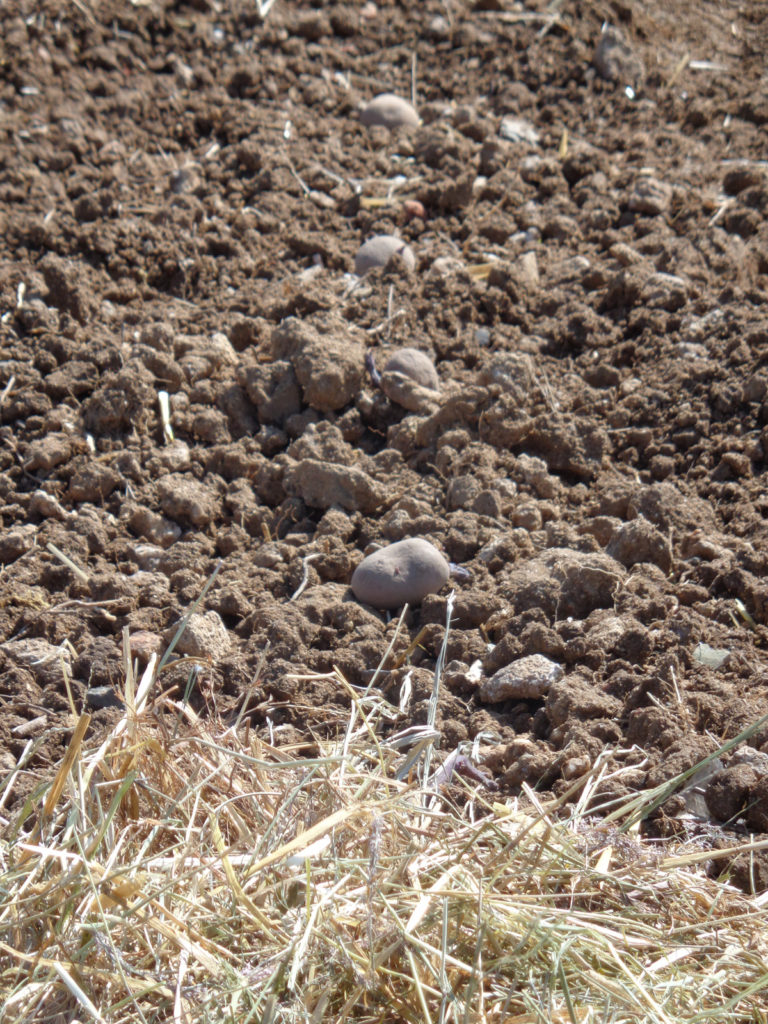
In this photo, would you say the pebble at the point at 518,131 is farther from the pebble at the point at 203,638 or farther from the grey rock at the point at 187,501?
the pebble at the point at 203,638

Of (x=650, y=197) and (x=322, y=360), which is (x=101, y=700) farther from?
(x=650, y=197)

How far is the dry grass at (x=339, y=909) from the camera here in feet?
4.94

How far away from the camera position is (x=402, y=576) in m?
2.33

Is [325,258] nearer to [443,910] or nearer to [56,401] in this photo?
[56,401]

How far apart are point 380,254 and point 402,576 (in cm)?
126

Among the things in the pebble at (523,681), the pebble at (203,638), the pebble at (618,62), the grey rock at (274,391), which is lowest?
the pebble at (203,638)

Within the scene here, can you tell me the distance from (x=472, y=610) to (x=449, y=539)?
0.75ft

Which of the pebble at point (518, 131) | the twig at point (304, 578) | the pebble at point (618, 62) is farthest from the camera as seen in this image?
the pebble at point (618, 62)

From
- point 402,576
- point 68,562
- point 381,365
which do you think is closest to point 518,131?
point 381,365

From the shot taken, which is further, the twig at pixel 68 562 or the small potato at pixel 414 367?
the small potato at pixel 414 367

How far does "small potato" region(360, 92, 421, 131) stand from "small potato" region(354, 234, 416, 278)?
2.56 ft

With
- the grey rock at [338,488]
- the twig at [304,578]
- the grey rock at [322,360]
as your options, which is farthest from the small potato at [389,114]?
the twig at [304,578]

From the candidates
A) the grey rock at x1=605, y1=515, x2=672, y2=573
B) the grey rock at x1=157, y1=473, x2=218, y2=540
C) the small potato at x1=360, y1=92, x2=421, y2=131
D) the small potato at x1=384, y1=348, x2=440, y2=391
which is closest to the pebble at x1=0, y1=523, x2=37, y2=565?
the grey rock at x1=157, y1=473, x2=218, y2=540

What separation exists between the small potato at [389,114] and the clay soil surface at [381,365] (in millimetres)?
81
